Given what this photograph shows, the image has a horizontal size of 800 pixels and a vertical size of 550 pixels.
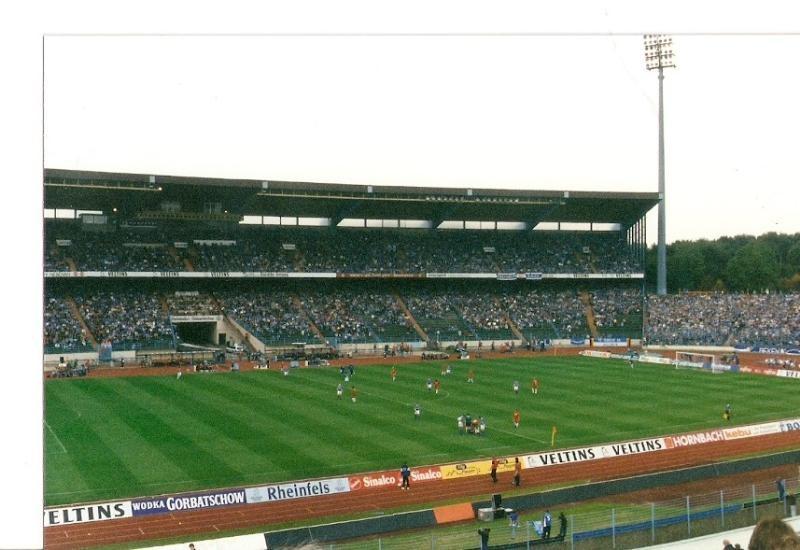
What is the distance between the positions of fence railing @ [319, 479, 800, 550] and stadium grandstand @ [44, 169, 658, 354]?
40543 millimetres

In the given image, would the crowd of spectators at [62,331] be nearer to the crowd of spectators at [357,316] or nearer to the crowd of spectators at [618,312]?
the crowd of spectators at [357,316]

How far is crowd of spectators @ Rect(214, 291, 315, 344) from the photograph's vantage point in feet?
198

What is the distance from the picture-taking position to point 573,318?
2847 inches

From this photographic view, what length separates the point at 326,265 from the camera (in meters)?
69.5

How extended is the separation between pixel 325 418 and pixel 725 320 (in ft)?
153

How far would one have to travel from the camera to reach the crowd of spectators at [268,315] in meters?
60.4

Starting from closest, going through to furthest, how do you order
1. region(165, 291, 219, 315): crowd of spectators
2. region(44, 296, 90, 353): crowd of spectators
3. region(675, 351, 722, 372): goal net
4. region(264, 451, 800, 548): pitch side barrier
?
region(264, 451, 800, 548): pitch side barrier, region(44, 296, 90, 353): crowd of spectators, region(675, 351, 722, 372): goal net, region(165, 291, 219, 315): crowd of spectators

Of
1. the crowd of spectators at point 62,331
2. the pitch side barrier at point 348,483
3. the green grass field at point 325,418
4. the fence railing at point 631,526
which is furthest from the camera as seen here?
the crowd of spectators at point 62,331

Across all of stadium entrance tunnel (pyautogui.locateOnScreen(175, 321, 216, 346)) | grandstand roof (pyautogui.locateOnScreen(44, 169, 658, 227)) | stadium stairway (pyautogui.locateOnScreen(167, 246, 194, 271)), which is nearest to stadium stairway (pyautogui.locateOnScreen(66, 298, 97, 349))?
stadium entrance tunnel (pyautogui.locateOnScreen(175, 321, 216, 346))

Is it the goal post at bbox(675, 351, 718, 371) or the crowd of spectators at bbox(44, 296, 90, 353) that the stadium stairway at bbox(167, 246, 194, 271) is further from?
the goal post at bbox(675, 351, 718, 371)

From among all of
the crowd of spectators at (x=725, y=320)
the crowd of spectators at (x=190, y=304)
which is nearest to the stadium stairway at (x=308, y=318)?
the crowd of spectators at (x=190, y=304)

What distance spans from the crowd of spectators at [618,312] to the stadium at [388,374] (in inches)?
9.2

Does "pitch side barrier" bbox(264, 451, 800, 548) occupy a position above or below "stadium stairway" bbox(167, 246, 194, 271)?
below

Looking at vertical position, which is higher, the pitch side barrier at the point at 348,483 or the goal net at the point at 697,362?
the goal net at the point at 697,362
